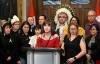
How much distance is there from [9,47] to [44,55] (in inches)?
82.1

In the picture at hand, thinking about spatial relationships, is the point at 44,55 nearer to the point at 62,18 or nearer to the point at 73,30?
the point at 73,30

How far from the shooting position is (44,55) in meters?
6.91

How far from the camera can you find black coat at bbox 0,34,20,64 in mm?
8789

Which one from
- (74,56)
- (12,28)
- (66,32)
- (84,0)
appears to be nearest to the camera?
(74,56)

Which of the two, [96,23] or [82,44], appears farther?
[96,23]

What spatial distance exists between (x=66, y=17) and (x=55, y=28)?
40cm

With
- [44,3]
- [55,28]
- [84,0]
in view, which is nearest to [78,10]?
[84,0]

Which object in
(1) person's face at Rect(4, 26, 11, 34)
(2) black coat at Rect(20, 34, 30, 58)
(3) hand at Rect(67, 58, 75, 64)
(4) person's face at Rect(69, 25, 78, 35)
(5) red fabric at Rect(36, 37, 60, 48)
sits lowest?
(3) hand at Rect(67, 58, 75, 64)

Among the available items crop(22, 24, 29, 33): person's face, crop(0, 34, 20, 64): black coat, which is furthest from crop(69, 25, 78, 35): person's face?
crop(0, 34, 20, 64): black coat

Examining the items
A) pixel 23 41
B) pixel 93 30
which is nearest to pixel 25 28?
pixel 23 41

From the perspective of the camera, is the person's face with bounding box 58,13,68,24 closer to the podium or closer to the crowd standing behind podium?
the crowd standing behind podium

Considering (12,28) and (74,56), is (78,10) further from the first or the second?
(74,56)

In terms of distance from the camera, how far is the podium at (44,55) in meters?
6.88

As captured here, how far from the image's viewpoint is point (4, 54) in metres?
8.77
